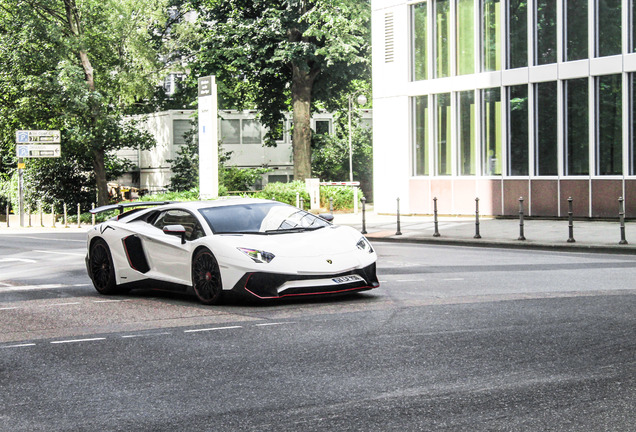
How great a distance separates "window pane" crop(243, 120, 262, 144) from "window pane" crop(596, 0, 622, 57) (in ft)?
94.3

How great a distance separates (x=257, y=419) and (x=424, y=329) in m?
3.53

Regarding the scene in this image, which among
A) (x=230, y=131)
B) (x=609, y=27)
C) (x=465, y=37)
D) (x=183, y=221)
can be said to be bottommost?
(x=183, y=221)

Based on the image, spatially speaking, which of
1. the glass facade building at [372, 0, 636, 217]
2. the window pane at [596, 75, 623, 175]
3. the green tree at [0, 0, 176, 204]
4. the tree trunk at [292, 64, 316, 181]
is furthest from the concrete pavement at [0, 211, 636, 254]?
the green tree at [0, 0, 176, 204]

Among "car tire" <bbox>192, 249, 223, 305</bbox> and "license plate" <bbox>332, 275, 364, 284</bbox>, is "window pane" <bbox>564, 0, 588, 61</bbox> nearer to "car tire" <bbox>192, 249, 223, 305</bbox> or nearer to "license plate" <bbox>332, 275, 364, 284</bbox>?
"license plate" <bbox>332, 275, 364, 284</bbox>

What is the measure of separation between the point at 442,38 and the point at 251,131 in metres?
23.1

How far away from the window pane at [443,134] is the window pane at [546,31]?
405cm

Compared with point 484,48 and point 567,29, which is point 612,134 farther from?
point 484,48

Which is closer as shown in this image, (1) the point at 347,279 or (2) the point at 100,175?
(1) the point at 347,279

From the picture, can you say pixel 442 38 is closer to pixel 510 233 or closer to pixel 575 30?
pixel 575 30

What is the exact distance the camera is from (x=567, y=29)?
28219 mm

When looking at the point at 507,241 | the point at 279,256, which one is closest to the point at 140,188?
the point at 507,241

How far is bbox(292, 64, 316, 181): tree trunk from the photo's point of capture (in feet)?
130

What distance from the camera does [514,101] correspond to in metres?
29.9

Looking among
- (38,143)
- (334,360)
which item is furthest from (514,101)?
(334,360)
